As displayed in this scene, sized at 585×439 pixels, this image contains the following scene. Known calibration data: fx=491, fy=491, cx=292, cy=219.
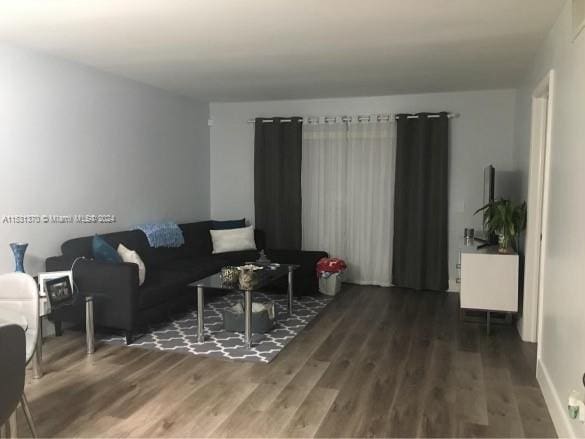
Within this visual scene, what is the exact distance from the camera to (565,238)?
273 cm

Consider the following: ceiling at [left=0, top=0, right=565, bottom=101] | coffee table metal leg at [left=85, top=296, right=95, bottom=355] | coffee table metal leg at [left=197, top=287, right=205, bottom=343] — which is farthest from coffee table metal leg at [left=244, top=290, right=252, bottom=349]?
ceiling at [left=0, top=0, right=565, bottom=101]

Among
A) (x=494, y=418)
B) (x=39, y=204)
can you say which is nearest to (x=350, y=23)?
(x=494, y=418)

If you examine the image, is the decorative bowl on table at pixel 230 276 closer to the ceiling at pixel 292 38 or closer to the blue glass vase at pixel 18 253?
the blue glass vase at pixel 18 253

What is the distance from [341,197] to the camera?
6422 mm

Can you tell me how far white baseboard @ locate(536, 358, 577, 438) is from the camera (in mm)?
2498

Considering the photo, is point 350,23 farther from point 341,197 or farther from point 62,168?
point 341,197

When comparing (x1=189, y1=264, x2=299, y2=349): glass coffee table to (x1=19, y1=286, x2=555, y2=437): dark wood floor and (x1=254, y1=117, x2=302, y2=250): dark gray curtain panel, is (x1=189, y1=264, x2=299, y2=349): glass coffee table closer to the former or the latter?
(x1=19, y1=286, x2=555, y2=437): dark wood floor

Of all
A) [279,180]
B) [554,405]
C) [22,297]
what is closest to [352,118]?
[279,180]

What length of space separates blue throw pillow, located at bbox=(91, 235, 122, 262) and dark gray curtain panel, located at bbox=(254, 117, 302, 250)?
2.66m

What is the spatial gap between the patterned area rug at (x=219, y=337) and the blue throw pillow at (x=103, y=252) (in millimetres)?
656

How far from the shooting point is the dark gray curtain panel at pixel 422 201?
589cm

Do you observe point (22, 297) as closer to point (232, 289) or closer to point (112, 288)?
point (112, 288)

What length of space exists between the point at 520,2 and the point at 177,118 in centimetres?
425

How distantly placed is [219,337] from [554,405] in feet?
8.27
